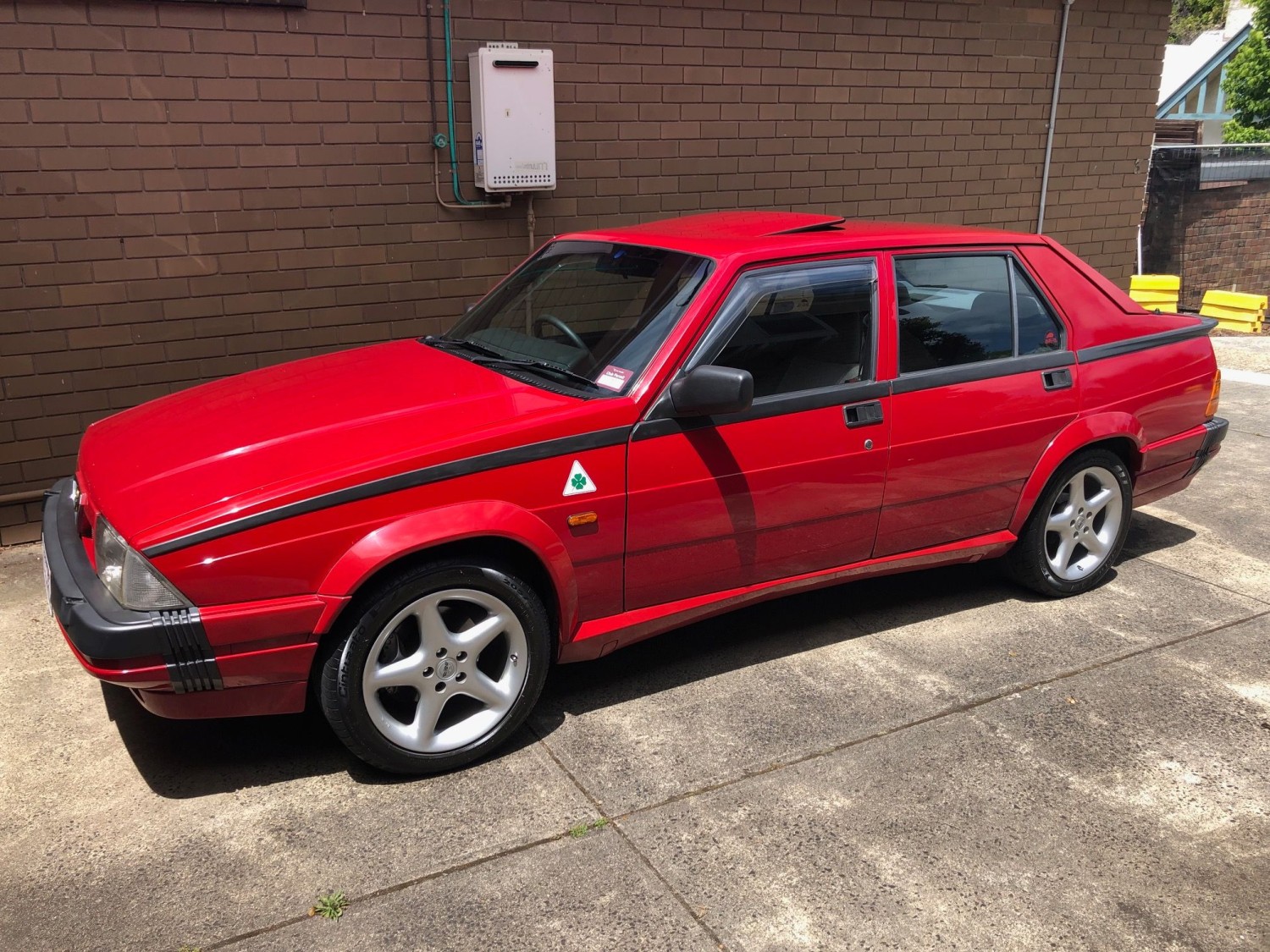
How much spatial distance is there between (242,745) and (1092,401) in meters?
3.68

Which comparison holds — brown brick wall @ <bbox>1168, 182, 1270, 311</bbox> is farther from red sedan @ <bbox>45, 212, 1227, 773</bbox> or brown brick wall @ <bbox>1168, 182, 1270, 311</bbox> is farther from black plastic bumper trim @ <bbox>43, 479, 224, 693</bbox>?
black plastic bumper trim @ <bbox>43, 479, 224, 693</bbox>

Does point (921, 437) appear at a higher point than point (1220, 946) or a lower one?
higher

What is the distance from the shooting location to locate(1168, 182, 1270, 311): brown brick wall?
44.3 feet

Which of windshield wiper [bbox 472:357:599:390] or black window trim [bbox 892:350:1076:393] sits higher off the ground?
windshield wiper [bbox 472:357:599:390]

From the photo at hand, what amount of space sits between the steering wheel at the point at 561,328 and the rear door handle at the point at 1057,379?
2.00 m

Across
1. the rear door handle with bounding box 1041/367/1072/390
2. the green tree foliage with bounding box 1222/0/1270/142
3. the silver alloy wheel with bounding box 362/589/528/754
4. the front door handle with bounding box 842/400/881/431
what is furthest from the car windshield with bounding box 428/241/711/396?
the green tree foliage with bounding box 1222/0/1270/142

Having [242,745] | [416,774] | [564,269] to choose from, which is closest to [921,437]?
[564,269]

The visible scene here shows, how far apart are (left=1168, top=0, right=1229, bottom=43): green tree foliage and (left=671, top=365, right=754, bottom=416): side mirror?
54.7m

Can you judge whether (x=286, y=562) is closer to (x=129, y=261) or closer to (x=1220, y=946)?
(x=1220, y=946)

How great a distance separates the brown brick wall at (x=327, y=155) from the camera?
17.9 feet

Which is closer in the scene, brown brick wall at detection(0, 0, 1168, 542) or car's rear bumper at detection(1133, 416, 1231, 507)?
car's rear bumper at detection(1133, 416, 1231, 507)

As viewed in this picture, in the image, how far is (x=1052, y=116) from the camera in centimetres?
877

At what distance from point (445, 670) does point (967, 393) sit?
7.65ft

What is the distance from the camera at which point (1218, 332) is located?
12.0m
